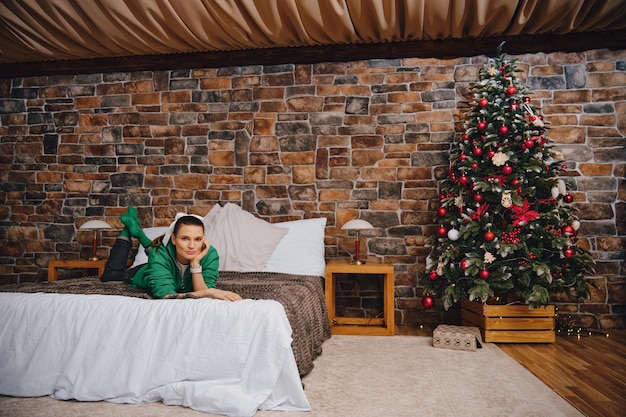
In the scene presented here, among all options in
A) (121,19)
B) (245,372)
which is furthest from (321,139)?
(245,372)

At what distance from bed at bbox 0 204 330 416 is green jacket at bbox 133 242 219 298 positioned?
123 mm

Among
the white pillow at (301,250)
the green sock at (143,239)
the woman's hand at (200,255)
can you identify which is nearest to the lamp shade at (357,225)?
the white pillow at (301,250)

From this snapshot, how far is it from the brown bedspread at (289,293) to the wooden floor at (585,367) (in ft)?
4.55

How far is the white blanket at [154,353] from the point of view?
2178mm

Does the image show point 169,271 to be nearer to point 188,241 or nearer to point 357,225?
point 188,241

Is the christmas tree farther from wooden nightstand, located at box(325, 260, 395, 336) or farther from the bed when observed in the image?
the bed

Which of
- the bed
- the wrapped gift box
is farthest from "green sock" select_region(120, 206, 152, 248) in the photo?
the wrapped gift box

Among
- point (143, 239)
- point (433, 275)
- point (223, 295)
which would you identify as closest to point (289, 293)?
point (223, 295)

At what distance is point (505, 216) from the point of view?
3.80 m

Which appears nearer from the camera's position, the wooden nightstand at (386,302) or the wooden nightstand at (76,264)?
the wooden nightstand at (386,302)

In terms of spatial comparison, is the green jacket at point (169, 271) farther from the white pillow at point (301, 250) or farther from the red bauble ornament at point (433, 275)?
the red bauble ornament at point (433, 275)

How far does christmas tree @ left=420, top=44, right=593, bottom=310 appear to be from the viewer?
350 cm

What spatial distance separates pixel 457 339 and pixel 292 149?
2.38 meters

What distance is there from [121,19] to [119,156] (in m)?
1.50
